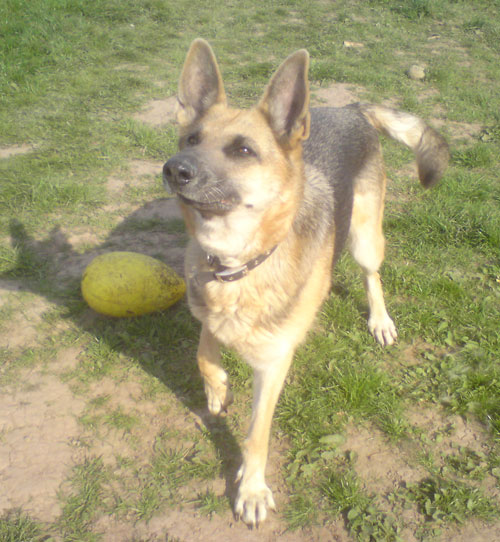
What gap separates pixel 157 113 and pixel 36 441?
4864 mm

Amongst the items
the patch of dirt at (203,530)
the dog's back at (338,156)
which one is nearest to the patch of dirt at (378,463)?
the patch of dirt at (203,530)

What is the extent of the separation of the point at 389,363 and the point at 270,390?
1.26 m

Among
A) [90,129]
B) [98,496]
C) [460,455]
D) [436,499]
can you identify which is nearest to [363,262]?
[460,455]

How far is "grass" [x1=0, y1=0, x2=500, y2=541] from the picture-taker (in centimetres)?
257

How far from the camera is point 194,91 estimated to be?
2.71 m

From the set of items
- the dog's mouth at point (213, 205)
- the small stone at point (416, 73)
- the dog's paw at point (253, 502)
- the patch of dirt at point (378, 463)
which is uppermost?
the dog's mouth at point (213, 205)

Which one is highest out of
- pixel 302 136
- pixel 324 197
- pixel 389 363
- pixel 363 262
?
pixel 302 136

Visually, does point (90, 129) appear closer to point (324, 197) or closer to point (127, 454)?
point (324, 197)

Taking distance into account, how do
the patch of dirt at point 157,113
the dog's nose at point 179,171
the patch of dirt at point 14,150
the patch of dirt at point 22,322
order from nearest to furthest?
1. the dog's nose at point 179,171
2. the patch of dirt at point 22,322
3. the patch of dirt at point 14,150
4. the patch of dirt at point 157,113

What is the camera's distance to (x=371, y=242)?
3607mm

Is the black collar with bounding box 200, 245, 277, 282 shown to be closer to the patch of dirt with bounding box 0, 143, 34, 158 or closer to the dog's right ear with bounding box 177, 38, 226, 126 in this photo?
the dog's right ear with bounding box 177, 38, 226, 126

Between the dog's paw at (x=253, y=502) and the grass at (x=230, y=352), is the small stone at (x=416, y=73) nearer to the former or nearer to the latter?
the grass at (x=230, y=352)

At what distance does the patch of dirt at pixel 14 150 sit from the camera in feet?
17.4

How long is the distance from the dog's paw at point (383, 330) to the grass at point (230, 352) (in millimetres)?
95
